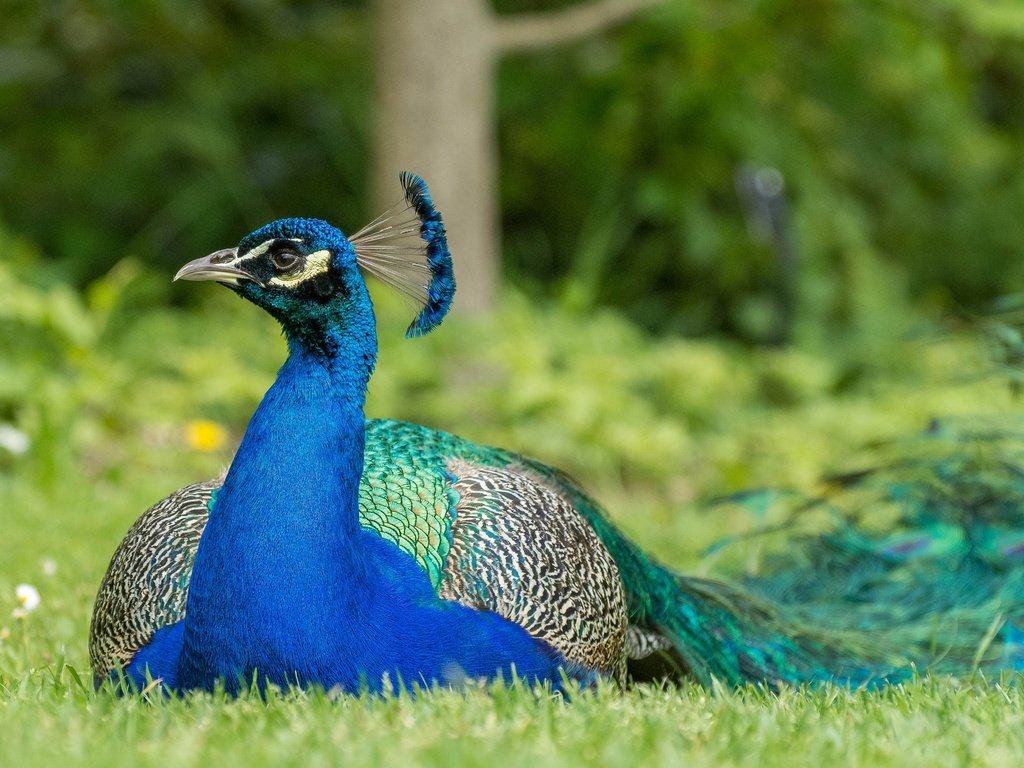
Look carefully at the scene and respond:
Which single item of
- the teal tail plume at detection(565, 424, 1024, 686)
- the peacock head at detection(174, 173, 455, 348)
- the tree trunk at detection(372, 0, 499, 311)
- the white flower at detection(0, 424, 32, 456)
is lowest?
the teal tail plume at detection(565, 424, 1024, 686)

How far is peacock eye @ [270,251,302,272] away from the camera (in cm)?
238

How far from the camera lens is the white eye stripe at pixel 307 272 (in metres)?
2.38

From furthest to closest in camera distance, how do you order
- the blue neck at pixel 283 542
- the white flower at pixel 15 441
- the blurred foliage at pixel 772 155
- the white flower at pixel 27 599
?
the blurred foliage at pixel 772 155 → the white flower at pixel 15 441 → the white flower at pixel 27 599 → the blue neck at pixel 283 542

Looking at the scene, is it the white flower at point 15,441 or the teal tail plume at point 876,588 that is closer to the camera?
the teal tail plume at point 876,588

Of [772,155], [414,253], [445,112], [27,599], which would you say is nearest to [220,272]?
[414,253]

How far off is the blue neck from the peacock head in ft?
0.33

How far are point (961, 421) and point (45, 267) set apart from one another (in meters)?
4.75

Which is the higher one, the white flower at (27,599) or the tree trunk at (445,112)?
the tree trunk at (445,112)

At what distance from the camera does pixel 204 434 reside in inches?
213

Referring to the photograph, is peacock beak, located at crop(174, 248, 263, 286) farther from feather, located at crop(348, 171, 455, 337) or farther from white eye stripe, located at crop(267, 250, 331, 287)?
feather, located at crop(348, 171, 455, 337)

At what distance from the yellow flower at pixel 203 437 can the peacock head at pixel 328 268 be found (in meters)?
3.03

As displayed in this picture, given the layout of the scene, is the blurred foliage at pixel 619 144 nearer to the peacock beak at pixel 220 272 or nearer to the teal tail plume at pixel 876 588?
the teal tail plume at pixel 876 588

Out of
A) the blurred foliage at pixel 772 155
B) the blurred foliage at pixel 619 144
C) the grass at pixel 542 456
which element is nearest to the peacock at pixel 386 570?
the grass at pixel 542 456

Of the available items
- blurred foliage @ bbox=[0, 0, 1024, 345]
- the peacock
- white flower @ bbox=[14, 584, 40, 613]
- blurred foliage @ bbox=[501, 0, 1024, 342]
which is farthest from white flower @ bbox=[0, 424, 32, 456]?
blurred foliage @ bbox=[501, 0, 1024, 342]
